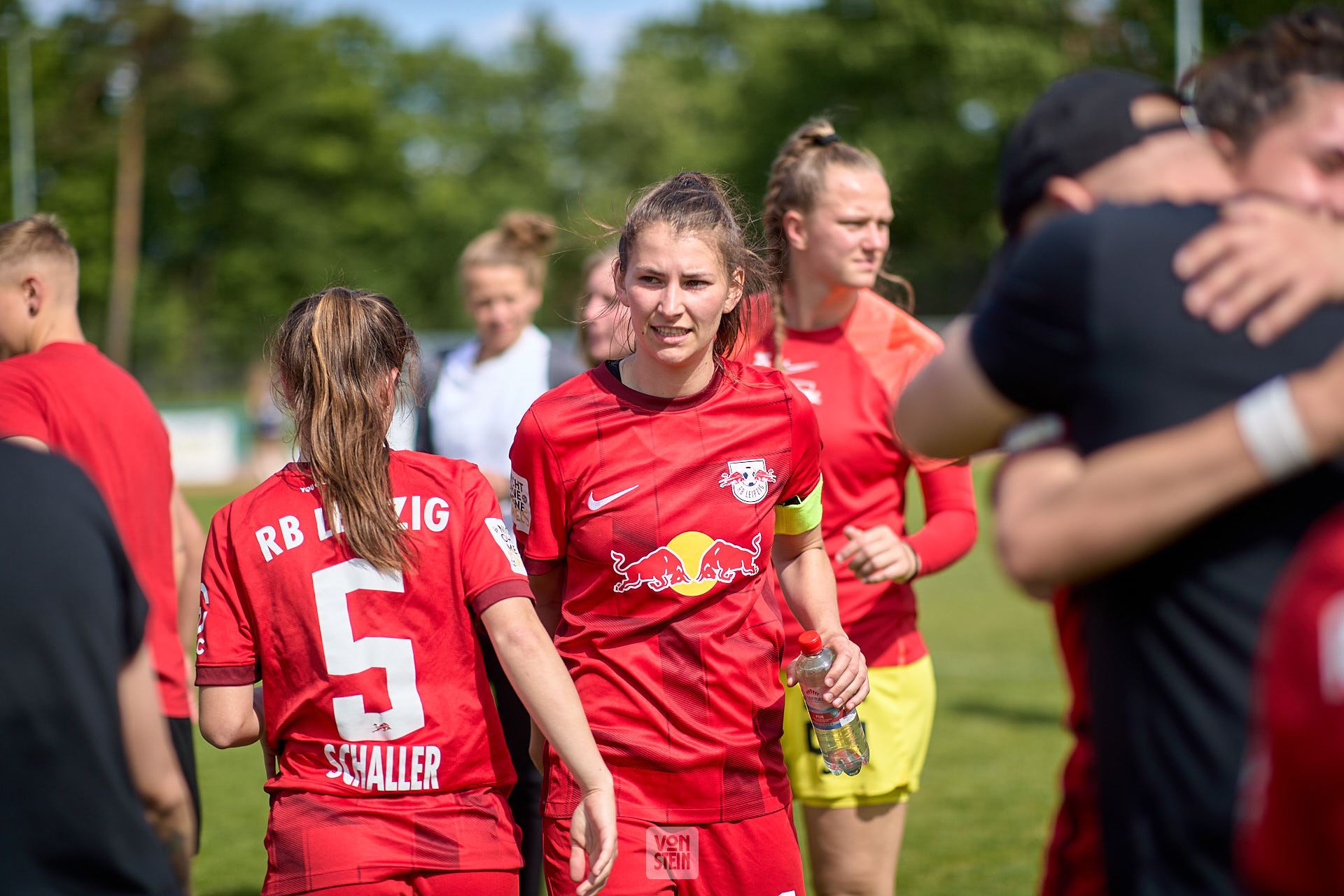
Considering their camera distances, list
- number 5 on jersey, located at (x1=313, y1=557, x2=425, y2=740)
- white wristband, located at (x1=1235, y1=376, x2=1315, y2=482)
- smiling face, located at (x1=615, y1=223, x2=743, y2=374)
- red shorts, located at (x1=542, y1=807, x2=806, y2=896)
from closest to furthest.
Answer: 1. white wristband, located at (x1=1235, y1=376, x2=1315, y2=482)
2. number 5 on jersey, located at (x1=313, y1=557, x2=425, y2=740)
3. red shorts, located at (x1=542, y1=807, x2=806, y2=896)
4. smiling face, located at (x1=615, y1=223, x2=743, y2=374)

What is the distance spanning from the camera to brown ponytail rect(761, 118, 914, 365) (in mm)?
3959

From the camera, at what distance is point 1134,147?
1.74 metres

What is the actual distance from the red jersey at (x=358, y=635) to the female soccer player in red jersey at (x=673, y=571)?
300mm

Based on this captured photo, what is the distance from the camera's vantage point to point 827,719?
3207mm

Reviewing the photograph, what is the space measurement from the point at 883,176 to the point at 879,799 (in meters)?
2.01

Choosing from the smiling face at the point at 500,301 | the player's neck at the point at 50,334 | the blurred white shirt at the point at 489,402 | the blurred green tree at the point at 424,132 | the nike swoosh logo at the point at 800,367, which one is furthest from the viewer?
the blurred green tree at the point at 424,132

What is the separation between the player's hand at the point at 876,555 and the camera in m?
3.45

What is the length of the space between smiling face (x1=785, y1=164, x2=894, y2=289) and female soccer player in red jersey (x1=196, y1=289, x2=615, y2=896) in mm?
1609

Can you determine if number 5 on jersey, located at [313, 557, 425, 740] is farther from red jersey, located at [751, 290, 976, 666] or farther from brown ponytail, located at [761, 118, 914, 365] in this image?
brown ponytail, located at [761, 118, 914, 365]

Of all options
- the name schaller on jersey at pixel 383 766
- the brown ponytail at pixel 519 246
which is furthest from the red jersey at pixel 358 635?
the brown ponytail at pixel 519 246

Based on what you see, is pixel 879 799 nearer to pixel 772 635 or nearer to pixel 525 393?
pixel 772 635

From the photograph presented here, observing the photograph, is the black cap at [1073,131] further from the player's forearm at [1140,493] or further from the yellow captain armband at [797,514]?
the yellow captain armband at [797,514]

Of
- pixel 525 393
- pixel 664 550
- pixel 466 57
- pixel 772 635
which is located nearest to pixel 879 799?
pixel 772 635

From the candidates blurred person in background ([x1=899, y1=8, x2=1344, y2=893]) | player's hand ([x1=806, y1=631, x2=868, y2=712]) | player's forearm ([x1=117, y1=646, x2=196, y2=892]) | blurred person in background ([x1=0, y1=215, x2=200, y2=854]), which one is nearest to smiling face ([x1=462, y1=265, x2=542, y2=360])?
blurred person in background ([x1=0, y1=215, x2=200, y2=854])
